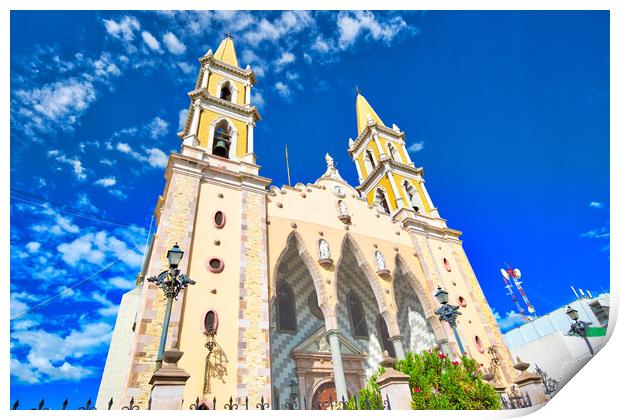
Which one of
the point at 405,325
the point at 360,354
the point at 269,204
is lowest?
the point at 360,354

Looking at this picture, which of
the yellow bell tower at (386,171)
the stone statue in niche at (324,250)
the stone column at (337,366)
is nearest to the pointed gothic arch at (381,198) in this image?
the yellow bell tower at (386,171)

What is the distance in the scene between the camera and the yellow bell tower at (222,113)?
1755 centimetres

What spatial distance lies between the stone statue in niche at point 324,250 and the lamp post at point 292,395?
17.0ft

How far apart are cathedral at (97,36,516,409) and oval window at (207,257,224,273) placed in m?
0.05

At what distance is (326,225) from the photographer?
58.2ft

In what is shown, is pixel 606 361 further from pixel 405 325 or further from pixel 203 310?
pixel 203 310

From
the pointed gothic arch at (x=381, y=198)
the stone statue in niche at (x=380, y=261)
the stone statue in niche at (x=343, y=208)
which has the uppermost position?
the pointed gothic arch at (x=381, y=198)

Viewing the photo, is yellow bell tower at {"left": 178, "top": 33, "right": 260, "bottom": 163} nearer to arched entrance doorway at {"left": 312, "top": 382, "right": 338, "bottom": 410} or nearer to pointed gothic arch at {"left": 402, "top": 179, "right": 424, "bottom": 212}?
arched entrance doorway at {"left": 312, "top": 382, "right": 338, "bottom": 410}

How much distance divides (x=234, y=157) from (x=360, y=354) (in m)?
11.1

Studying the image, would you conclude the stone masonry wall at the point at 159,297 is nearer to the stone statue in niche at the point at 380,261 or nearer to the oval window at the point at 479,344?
the stone statue in niche at the point at 380,261

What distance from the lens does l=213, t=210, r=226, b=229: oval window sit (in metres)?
14.3

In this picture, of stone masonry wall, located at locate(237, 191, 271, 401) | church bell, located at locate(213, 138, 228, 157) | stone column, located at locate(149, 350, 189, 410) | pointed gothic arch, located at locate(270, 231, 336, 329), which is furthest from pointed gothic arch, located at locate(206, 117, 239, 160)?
stone column, located at locate(149, 350, 189, 410)
